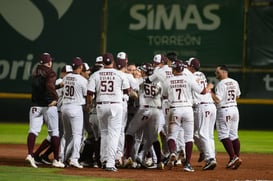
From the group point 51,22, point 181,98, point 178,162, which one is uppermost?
point 51,22

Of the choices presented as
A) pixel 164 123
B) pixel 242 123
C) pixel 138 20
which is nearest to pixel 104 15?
pixel 138 20

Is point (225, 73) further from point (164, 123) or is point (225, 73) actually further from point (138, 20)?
point (138, 20)

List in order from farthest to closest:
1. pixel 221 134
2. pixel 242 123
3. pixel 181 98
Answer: pixel 242 123, pixel 221 134, pixel 181 98

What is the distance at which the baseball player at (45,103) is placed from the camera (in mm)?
14805

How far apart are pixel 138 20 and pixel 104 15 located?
1.05 meters

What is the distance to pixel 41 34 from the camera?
1041 inches

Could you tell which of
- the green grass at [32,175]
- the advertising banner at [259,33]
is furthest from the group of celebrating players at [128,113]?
the advertising banner at [259,33]

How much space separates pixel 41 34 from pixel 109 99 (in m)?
12.6

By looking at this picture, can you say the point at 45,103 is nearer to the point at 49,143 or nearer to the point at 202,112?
the point at 49,143

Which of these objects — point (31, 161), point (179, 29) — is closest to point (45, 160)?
point (31, 161)

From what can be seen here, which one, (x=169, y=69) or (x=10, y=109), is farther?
(x=10, y=109)

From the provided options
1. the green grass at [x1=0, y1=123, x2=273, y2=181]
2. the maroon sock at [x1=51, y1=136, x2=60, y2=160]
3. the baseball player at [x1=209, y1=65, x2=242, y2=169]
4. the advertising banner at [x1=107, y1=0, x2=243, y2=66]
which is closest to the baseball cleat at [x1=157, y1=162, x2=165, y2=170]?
the baseball player at [x1=209, y1=65, x2=242, y2=169]

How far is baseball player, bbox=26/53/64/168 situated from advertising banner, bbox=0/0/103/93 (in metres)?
11.2

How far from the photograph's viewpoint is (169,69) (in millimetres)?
15188
